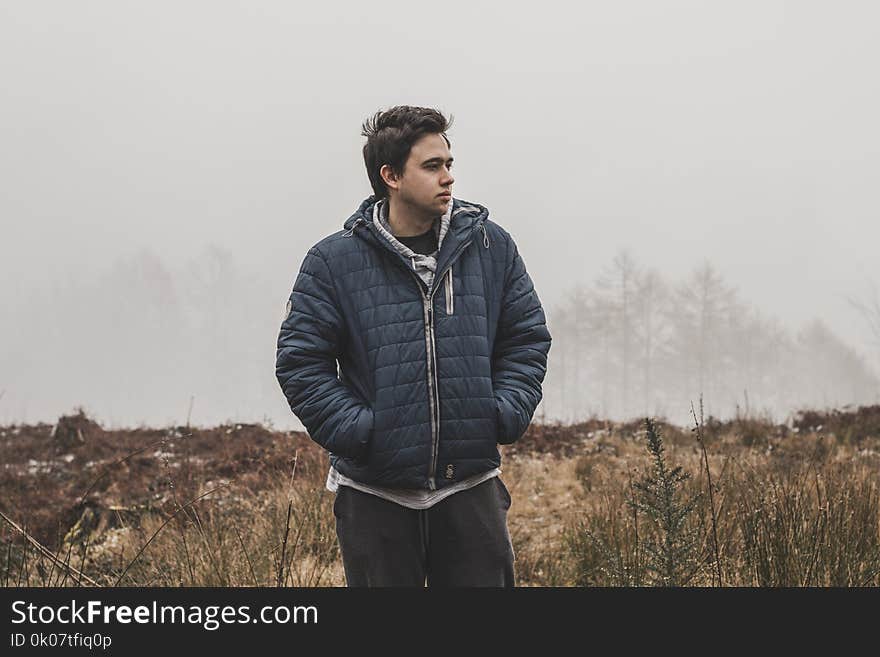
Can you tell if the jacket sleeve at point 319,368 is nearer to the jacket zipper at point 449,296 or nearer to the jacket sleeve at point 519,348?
the jacket zipper at point 449,296

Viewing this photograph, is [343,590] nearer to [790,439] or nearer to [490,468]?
[490,468]

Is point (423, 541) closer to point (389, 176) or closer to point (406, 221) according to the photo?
point (406, 221)

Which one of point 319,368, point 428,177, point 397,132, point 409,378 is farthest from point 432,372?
point 397,132

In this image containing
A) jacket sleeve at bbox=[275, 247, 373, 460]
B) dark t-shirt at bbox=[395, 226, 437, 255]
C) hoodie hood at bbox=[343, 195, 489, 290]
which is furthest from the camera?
dark t-shirt at bbox=[395, 226, 437, 255]

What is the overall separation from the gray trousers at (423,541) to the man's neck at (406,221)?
0.85 m

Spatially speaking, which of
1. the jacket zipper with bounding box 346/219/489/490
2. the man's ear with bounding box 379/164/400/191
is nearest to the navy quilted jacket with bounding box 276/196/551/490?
the jacket zipper with bounding box 346/219/489/490

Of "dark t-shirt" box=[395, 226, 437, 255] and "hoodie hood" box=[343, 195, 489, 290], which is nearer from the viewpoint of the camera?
"hoodie hood" box=[343, 195, 489, 290]

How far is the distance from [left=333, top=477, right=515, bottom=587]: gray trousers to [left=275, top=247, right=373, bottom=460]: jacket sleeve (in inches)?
8.5

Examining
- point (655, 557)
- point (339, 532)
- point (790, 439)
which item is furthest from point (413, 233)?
point (790, 439)

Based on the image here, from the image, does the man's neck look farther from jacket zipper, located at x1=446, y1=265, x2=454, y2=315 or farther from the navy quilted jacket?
jacket zipper, located at x1=446, y1=265, x2=454, y2=315

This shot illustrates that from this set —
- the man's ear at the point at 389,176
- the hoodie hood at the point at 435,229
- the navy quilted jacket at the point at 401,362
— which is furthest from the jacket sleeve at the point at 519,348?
the man's ear at the point at 389,176

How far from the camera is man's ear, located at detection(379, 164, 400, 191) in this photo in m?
2.57

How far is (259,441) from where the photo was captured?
11336 millimetres

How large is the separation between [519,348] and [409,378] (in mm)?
432
